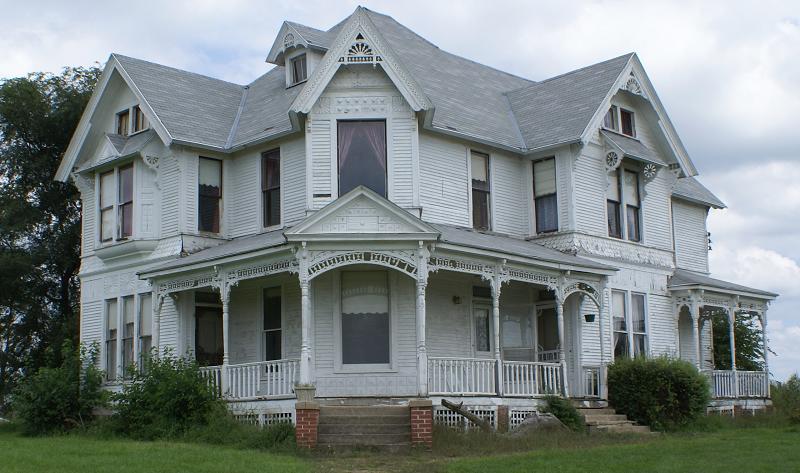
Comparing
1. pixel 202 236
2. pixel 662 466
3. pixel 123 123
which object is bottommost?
pixel 662 466

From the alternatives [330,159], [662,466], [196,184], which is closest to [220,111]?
[196,184]

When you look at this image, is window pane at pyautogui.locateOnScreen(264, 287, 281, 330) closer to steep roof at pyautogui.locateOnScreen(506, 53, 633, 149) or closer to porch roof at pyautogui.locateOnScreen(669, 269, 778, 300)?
steep roof at pyautogui.locateOnScreen(506, 53, 633, 149)

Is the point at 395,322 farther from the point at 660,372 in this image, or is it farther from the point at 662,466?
the point at 662,466

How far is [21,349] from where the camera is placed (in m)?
36.5

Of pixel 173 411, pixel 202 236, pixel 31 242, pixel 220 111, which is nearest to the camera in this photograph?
pixel 173 411

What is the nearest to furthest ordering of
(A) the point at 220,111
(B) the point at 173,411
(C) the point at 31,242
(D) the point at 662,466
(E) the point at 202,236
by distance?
(D) the point at 662,466, (B) the point at 173,411, (E) the point at 202,236, (A) the point at 220,111, (C) the point at 31,242

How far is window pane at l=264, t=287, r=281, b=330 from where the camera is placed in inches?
988

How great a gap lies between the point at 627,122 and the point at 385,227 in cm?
1152

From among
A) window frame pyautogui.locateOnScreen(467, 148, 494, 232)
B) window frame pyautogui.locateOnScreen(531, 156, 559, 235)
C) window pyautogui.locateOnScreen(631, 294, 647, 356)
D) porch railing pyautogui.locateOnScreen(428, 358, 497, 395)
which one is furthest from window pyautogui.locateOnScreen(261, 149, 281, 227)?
window pyautogui.locateOnScreen(631, 294, 647, 356)

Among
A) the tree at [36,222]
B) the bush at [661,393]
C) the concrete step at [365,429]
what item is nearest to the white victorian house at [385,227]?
the bush at [661,393]

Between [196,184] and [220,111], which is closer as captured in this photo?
[196,184]

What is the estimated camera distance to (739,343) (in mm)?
34375

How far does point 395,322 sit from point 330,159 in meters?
4.22

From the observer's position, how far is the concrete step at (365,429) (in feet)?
64.6
